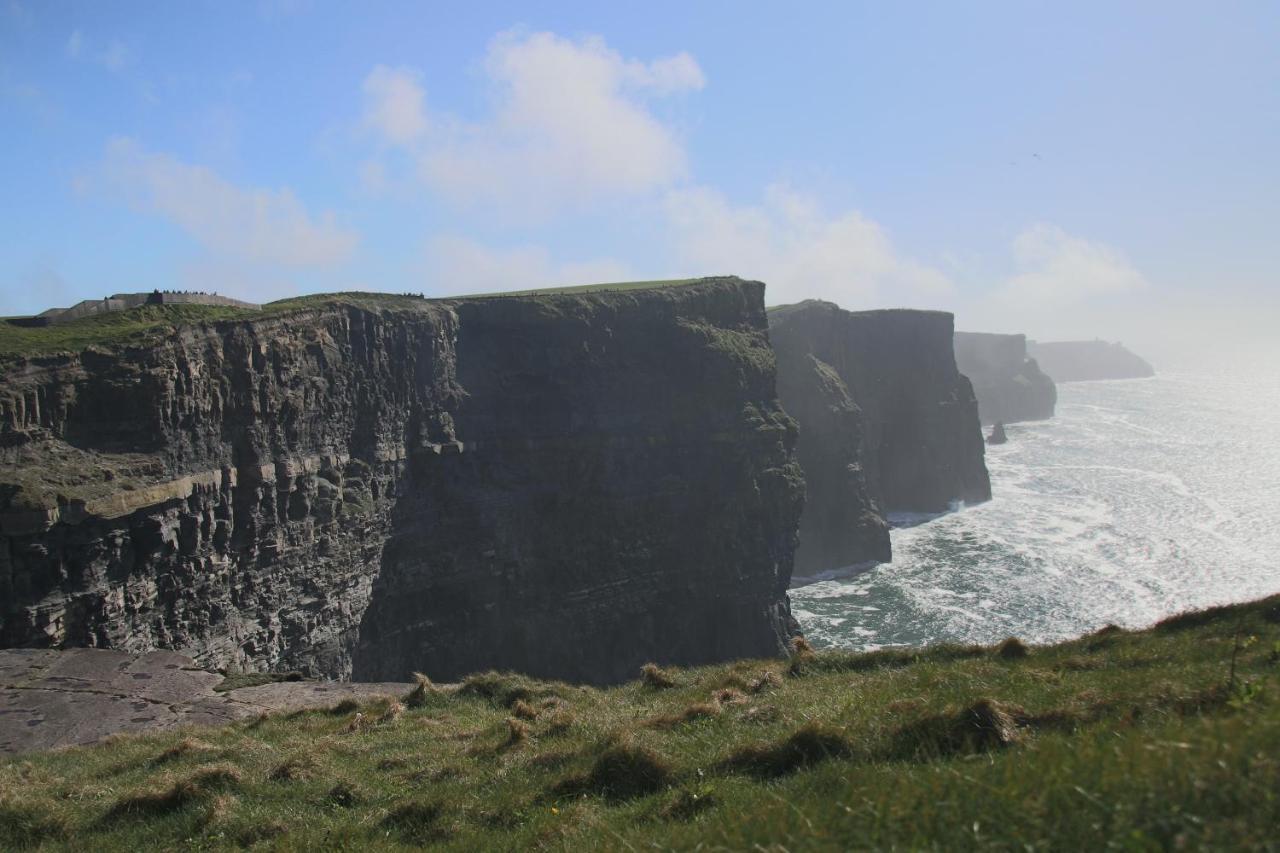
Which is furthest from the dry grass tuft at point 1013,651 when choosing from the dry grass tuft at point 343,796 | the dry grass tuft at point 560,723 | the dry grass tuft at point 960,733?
the dry grass tuft at point 343,796

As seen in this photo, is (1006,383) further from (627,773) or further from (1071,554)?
(627,773)

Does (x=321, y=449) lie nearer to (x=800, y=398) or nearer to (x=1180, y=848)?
(x=1180, y=848)

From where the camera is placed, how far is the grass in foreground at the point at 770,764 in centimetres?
512

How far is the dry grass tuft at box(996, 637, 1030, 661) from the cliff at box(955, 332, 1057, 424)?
515ft

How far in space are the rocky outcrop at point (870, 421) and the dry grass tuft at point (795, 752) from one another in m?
71.9

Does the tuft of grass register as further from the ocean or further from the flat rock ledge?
the ocean

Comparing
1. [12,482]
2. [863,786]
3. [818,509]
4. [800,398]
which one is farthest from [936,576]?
[863,786]

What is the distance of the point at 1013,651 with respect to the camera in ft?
55.0

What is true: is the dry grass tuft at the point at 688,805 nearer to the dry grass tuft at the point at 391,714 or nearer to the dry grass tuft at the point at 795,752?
the dry grass tuft at the point at 795,752

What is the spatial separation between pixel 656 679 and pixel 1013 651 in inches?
305

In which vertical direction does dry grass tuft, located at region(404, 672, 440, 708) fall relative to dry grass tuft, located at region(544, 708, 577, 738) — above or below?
below

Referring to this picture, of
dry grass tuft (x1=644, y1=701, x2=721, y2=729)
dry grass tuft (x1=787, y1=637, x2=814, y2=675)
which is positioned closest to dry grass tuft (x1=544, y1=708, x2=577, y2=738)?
dry grass tuft (x1=644, y1=701, x2=721, y2=729)

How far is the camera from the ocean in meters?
61.4

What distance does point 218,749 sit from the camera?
52.1 feet
